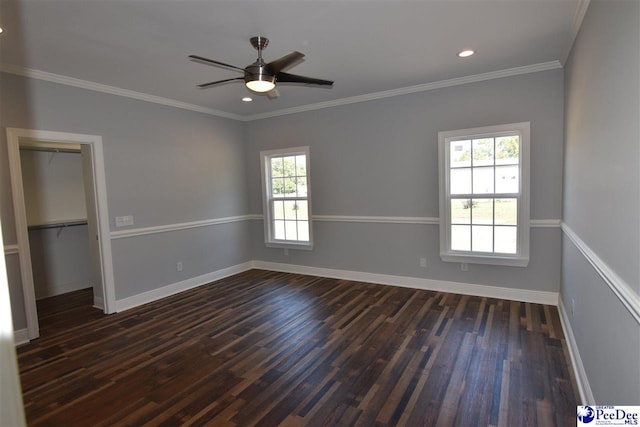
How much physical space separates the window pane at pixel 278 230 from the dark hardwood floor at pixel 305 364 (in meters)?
1.66

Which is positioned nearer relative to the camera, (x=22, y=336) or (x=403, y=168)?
(x=22, y=336)

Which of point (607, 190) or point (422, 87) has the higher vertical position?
point (422, 87)

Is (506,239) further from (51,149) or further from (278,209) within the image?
(51,149)

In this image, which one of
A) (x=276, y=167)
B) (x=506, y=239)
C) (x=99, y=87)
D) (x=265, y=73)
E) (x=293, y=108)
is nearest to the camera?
(x=265, y=73)

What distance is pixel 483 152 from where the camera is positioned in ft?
13.4

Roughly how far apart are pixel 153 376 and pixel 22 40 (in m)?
2.92

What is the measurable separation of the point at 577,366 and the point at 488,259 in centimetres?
172

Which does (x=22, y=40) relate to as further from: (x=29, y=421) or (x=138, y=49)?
(x=29, y=421)

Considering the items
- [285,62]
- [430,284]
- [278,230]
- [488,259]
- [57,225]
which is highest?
[285,62]

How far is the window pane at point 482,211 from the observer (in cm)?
409

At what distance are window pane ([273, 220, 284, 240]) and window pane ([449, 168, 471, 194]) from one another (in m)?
2.83

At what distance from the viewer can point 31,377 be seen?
8.99 ft

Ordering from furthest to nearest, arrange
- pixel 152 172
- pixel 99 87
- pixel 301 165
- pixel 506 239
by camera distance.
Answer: pixel 301 165 < pixel 152 172 < pixel 506 239 < pixel 99 87

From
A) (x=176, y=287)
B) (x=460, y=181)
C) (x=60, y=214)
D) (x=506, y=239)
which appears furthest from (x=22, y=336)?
(x=506, y=239)
